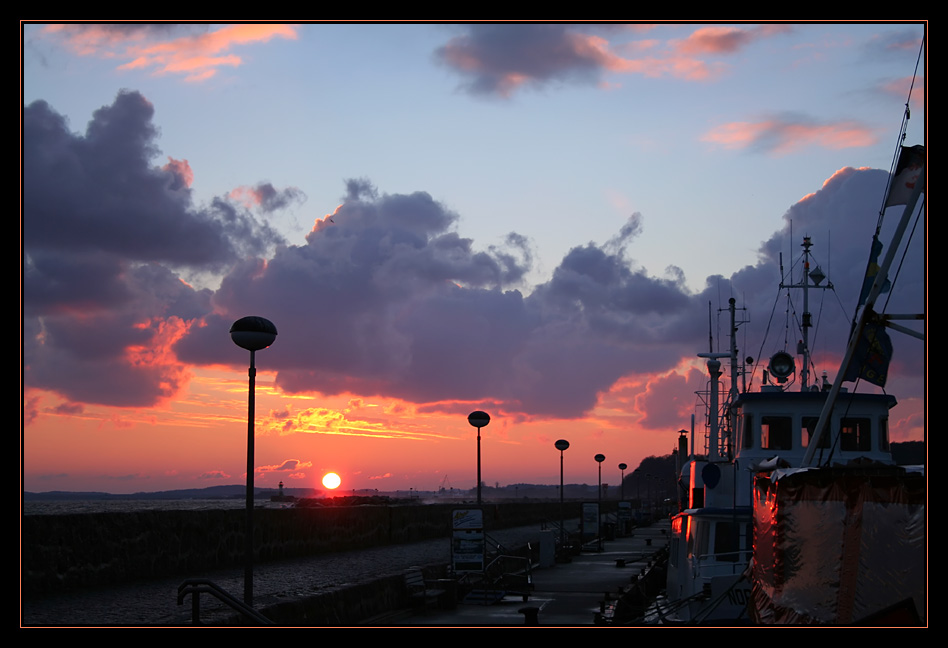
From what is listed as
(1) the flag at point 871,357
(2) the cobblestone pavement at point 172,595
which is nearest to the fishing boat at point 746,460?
(1) the flag at point 871,357

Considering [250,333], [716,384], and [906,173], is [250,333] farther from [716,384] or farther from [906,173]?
[716,384]

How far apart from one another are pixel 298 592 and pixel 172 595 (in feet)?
7.75

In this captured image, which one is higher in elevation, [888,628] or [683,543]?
[888,628]

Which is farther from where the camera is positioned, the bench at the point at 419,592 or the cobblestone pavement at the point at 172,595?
the bench at the point at 419,592

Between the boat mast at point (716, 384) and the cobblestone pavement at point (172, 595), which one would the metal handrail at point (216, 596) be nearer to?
the cobblestone pavement at point (172, 595)

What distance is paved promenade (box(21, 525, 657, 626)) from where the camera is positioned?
14.3m

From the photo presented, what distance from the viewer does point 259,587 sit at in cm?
1983

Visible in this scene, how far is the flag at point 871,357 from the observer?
16.2 metres

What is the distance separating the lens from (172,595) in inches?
678

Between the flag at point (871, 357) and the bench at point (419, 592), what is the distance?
9.71 meters

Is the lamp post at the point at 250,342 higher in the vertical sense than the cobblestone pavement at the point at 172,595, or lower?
higher
